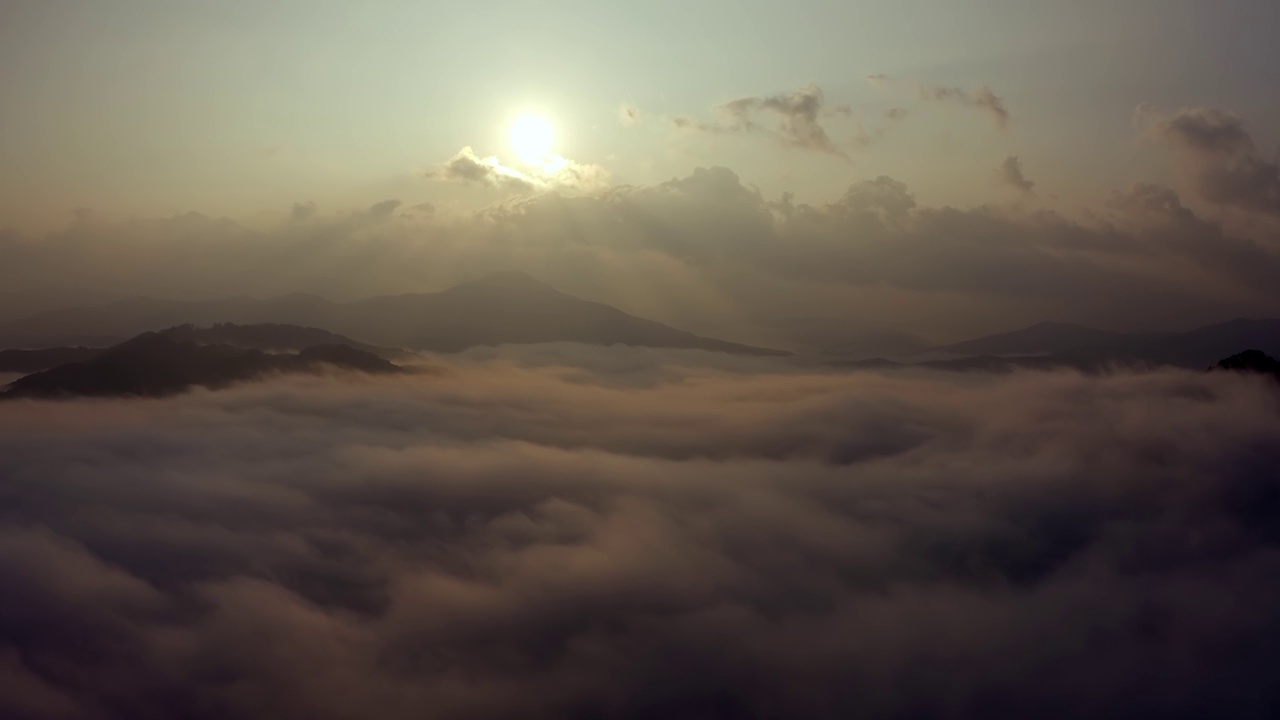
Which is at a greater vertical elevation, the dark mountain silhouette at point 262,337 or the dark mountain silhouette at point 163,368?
the dark mountain silhouette at point 262,337

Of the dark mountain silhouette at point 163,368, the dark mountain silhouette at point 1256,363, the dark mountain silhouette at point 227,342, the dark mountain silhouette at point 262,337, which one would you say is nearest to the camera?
the dark mountain silhouette at point 163,368

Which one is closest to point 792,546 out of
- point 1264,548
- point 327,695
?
point 327,695

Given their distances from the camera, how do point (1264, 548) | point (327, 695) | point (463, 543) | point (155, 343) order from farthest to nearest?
point (155, 343) → point (1264, 548) → point (463, 543) → point (327, 695)

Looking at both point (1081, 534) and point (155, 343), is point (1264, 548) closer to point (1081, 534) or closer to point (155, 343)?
point (1081, 534)

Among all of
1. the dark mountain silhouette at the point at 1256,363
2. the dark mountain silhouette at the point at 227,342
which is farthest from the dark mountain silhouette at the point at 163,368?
the dark mountain silhouette at the point at 1256,363

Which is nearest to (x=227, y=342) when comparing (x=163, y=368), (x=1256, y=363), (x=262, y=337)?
(x=262, y=337)

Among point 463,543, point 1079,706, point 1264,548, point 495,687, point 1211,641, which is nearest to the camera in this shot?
point 495,687

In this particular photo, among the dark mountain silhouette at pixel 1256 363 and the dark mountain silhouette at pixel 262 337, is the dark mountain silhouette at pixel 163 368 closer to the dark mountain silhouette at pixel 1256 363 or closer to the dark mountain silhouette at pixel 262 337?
the dark mountain silhouette at pixel 262 337
